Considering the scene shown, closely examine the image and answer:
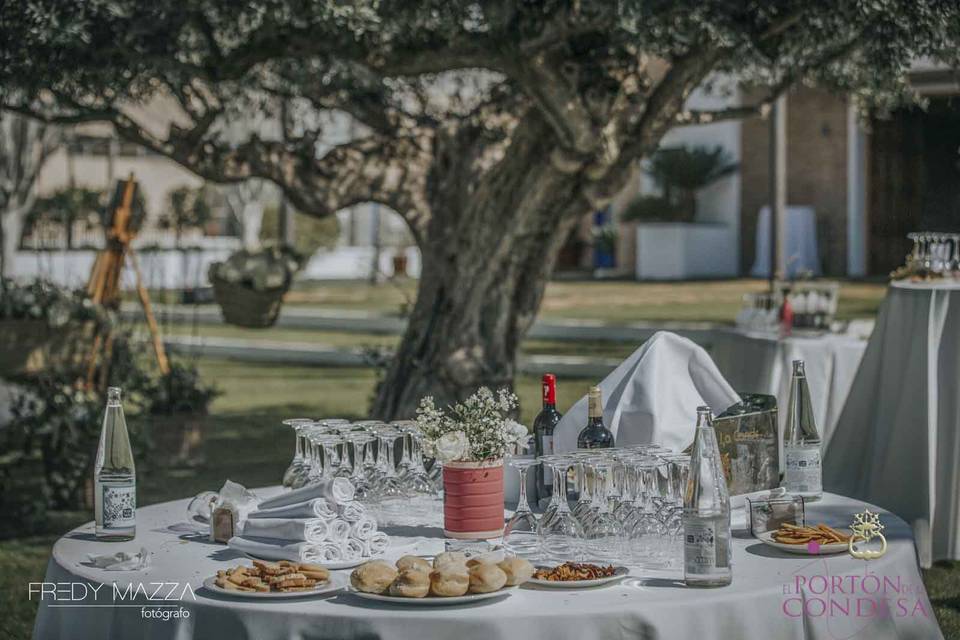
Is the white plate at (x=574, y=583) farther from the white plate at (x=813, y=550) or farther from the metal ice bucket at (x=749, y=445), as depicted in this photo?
the metal ice bucket at (x=749, y=445)

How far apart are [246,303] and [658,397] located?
14.6ft

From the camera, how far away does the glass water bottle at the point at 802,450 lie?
352 centimetres

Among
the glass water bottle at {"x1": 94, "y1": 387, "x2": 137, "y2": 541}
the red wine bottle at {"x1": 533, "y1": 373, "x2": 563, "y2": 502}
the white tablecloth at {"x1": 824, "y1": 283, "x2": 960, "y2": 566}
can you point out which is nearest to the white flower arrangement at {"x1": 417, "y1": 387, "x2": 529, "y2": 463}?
the red wine bottle at {"x1": 533, "y1": 373, "x2": 563, "y2": 502}

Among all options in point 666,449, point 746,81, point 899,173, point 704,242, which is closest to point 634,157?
point 746,81

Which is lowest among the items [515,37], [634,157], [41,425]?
[41,425]

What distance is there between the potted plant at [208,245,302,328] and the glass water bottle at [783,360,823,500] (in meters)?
4.46

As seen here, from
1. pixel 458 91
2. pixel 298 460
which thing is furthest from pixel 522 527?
pixel 458 91

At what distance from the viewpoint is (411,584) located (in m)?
2.62

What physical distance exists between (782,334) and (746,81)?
2.37 meters

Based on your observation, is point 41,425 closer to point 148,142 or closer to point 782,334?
point 148,142

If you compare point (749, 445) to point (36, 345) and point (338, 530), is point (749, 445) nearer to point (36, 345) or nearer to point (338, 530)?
A: point (338, 530)

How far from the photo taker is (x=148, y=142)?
7680 millimetres

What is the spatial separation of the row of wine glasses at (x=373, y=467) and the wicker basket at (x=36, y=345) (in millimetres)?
4823

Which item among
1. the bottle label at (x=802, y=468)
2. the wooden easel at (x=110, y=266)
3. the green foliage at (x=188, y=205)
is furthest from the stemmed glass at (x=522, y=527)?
the green foliage at (x=188, y=205)
